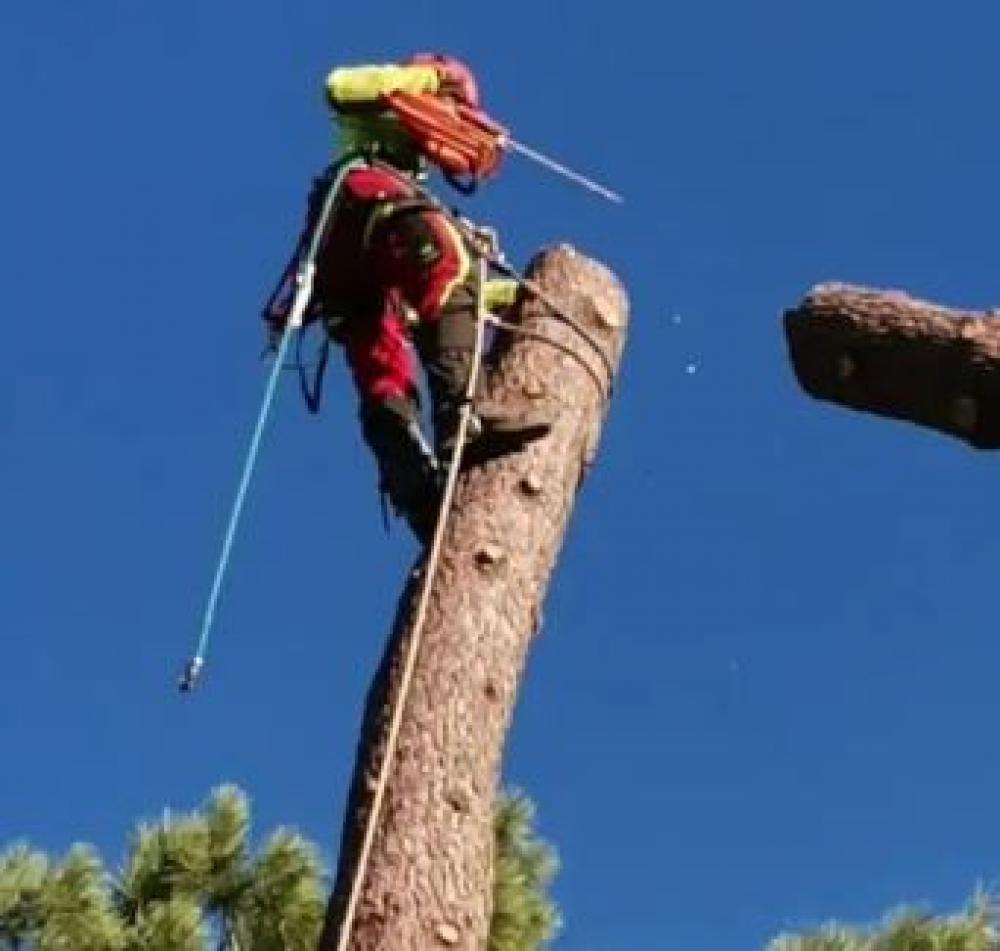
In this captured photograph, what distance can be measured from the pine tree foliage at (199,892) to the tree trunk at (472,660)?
6.44 ft

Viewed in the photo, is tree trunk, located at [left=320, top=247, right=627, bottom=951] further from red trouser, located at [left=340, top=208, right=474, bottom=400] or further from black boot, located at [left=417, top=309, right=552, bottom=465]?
red trouser, located at [left=340, top=208, right=474, bottom=400]

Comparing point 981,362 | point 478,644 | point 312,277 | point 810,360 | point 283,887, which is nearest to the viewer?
point 981,362

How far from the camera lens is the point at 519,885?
614cm

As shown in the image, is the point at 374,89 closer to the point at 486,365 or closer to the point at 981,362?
the point at 486,365

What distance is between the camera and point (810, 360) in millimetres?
2375

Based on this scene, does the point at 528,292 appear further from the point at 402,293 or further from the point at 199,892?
the point at 199,892

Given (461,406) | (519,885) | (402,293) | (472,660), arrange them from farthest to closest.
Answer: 1. (519,885)
2. (402,293)
3. (461,406)
4. (472,660)

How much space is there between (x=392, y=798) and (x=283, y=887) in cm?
278

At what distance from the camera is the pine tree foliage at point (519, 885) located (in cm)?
601

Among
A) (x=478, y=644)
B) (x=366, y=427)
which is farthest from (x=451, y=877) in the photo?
(x=366, y=427)

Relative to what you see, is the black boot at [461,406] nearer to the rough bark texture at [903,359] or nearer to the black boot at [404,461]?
the black boot at [404,461]

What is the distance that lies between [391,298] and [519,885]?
6.99 feet

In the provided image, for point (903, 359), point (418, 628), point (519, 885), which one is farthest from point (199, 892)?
point (903, 359)

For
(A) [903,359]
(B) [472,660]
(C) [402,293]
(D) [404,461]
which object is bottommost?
(A) [903,359]
